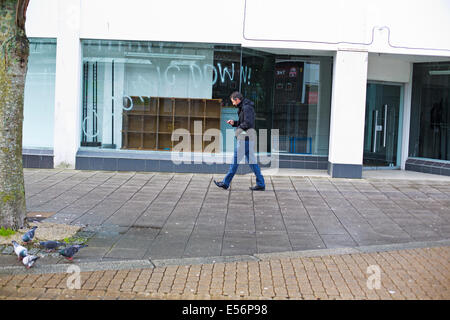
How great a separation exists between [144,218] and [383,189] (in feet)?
17.9

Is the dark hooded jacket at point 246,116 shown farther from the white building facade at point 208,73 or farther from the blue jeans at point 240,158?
the white building facade at point 208,73

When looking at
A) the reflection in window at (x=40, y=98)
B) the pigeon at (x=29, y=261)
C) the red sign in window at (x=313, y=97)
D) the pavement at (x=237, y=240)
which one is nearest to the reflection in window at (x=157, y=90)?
the reflection in window at (x=40, y=98)

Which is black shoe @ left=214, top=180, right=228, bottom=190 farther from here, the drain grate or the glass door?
the glass door

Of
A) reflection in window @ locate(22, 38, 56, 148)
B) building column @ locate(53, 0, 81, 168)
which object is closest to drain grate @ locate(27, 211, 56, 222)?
building column @ locate(53, 0, 81, 168)

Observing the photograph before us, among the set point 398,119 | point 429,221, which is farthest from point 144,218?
point 398,119

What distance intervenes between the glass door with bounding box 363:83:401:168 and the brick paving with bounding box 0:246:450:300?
28.2ft

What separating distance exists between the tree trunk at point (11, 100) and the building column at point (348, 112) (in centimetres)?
738

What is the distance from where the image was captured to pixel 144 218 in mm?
8039

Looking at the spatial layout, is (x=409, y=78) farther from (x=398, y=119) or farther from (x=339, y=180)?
(x=339, y=180)

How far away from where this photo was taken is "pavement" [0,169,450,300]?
5230 millimetres

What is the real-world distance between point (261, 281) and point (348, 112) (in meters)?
7.48

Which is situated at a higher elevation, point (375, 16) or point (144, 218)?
point (375, 16)
